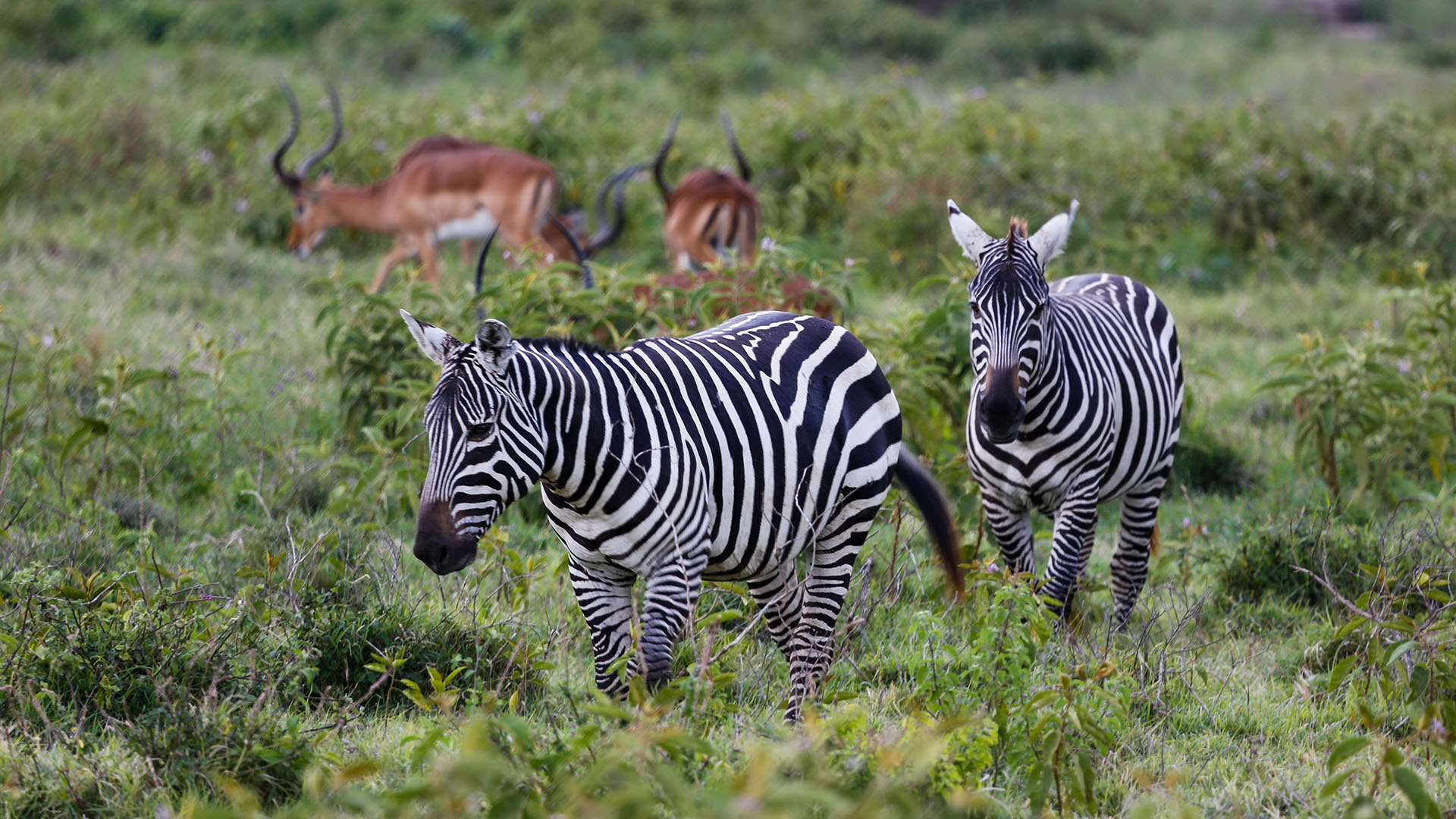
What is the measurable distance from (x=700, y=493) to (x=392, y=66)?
56.5ft

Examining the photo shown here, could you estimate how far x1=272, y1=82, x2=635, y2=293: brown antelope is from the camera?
10.9m

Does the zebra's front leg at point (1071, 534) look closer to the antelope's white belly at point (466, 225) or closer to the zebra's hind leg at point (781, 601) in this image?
the zebra's hind leg at point (781, 601)

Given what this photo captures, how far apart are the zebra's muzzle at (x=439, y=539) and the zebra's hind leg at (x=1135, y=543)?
10.3 ft

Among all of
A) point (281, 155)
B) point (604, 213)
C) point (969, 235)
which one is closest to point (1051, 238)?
point (969, 235)

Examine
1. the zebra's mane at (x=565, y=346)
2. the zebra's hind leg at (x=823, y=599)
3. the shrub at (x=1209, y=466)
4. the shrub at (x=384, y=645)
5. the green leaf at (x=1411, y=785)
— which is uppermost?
the zebra's mane at (x=565, y=346)

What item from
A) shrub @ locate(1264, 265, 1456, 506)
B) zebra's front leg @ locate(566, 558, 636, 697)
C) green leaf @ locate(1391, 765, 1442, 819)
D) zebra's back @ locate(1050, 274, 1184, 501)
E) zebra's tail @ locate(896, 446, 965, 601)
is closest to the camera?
green leaf @ locate(1391, 765, 1442, 819)

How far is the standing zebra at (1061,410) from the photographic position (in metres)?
4.60

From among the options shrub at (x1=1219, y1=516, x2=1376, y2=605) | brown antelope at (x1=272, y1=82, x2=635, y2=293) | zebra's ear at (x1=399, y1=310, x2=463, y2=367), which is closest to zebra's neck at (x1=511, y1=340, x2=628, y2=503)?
zebra's ear at (x1=399, y1=310, x2=463, y2=367)

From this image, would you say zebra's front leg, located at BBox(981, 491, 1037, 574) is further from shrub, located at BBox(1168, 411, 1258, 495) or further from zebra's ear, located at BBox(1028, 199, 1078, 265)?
shrub, located at BBox(1168, 411, 1258, 495)

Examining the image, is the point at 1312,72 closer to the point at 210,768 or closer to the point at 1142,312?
the point at 1142,312

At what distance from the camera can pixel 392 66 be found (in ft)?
63.6

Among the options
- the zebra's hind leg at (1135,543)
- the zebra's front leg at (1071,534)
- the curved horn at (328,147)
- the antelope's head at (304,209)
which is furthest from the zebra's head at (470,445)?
the curved horn at (328,147)

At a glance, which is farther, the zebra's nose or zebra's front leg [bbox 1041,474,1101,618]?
zebra's front leg [bbox 1041,474,1101,618]

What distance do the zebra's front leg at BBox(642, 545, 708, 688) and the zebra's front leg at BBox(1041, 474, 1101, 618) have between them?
71.8 inches
